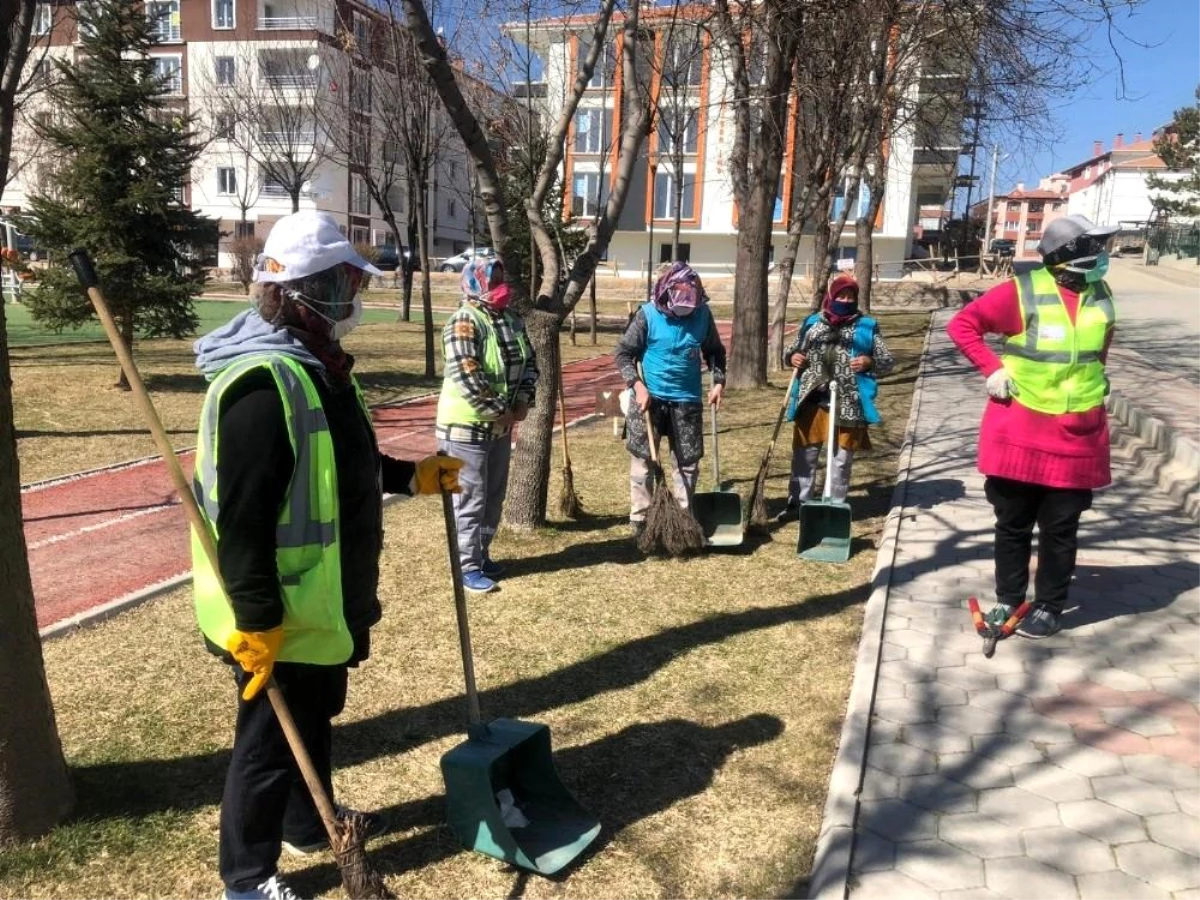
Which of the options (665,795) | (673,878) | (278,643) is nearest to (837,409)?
(665,795)

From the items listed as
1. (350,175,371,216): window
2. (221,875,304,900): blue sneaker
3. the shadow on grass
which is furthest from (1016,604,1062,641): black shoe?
(350,175,371,216): window

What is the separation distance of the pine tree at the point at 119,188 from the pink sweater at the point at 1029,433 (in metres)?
11.0

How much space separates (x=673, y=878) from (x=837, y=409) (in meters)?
4.12

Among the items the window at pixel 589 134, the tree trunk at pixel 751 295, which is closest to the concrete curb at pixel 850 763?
the tree trunk at pixel 751 295

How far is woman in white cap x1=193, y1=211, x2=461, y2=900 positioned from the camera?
229 centimetres

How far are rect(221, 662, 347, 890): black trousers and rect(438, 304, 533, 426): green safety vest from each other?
251cm

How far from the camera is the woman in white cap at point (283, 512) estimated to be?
2.29 metres

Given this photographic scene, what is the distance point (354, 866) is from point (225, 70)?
107 feet

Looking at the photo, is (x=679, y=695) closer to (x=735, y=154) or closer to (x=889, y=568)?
(x=889, y=568)

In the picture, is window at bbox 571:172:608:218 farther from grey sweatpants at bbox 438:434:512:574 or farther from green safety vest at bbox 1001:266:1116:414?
green safety vest at bbox 1001:266:1116:414

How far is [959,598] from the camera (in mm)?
5301

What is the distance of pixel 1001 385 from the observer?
4.35 m

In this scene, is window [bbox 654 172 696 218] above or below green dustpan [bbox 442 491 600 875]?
above

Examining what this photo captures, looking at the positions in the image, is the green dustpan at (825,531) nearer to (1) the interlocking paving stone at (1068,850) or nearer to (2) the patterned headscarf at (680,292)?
(2) the patterned headscarf at (680,292)
